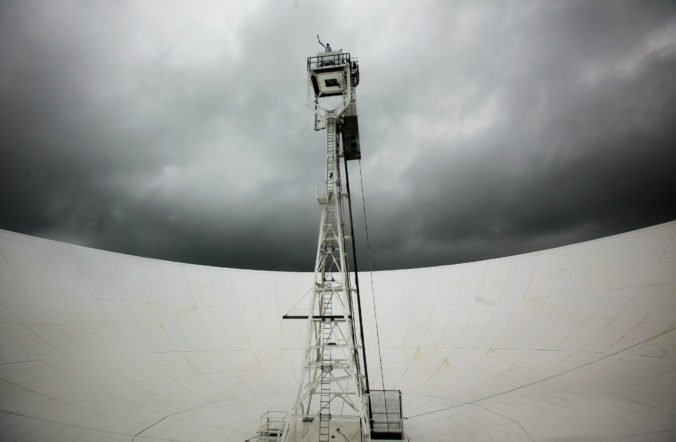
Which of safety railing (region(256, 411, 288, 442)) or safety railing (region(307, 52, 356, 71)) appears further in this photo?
safety railing (region(307, 52, 356, 71))

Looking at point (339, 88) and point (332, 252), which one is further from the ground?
point (339, 88)

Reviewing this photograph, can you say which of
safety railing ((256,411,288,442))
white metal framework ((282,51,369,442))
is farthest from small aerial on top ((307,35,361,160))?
safety railing ((256,411,288,442))

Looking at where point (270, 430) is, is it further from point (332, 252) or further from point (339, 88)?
point (339, 88)

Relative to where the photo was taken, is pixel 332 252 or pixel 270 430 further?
pixel 332 252

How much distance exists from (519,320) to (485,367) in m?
3.79

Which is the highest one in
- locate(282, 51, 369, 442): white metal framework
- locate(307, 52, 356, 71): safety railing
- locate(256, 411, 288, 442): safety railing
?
locate(307, 52, 356, 71): safety railing

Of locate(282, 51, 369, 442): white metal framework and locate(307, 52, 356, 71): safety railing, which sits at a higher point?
locate(307, 52, 356, 71): safety railing

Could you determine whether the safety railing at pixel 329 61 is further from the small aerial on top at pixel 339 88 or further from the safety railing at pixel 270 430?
the safety railing at pixel 270 430

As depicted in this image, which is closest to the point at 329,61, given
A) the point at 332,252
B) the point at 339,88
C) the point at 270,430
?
the point at 339,88

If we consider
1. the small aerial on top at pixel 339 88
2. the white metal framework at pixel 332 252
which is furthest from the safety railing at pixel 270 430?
the small aerial on top at pixel 339 88

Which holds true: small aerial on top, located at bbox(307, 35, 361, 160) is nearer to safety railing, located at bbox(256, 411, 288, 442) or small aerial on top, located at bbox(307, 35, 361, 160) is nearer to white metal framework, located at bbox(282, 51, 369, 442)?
white metal framework, located at bbox(282, 51, 369, 442)

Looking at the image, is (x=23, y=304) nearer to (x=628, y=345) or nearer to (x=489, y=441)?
(x=489, y=441)

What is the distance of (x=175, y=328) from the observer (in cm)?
1792

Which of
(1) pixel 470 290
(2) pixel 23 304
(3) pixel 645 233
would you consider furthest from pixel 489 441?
(2) pixel 23 304
